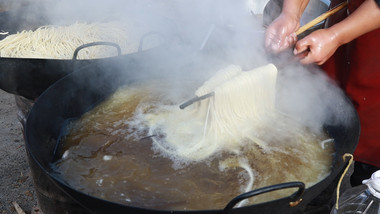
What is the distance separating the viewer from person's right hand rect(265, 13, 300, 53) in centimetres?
295

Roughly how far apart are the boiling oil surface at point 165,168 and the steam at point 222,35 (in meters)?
0.34

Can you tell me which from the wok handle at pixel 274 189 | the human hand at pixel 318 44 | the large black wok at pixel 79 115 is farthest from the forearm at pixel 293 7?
the wok handle at pixel 274 189

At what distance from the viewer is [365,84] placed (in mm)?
2877

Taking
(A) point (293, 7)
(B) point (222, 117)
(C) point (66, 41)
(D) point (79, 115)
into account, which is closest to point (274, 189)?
(B) point (222, 117)

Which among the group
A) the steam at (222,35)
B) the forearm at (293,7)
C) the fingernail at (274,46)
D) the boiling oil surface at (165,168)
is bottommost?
the boiling oil surface at (165,168)

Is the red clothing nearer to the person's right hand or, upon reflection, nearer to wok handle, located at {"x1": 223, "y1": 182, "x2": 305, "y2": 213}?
the person's right hand

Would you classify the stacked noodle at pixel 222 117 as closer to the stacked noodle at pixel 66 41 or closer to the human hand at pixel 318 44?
the human hand at pixel 318 44

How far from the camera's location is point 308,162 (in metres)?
2.49

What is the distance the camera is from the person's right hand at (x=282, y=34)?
295 centimetres

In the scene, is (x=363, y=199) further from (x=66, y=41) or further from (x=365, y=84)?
(x=66, y=41)

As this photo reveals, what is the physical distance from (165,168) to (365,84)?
1.90 metres

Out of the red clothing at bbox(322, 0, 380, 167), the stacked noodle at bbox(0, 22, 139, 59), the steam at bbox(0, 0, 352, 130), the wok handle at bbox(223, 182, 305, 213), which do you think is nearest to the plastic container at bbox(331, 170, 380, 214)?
the wok handle at bbox(223, 182, 305, 213)

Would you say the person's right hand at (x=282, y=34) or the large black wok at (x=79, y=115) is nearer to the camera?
the large black wok at (x=79, y=115)

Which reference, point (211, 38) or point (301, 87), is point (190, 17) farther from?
point (301, 87)
